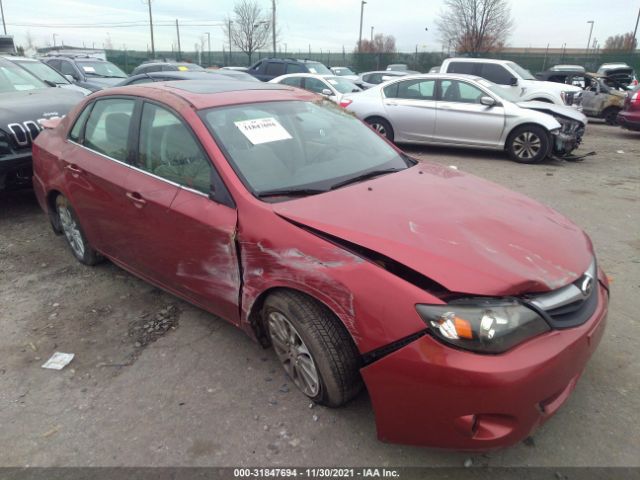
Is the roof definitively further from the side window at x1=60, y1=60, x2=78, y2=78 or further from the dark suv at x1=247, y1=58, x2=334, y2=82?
the side window at x1=60, y1=60, x2=78, y2=78

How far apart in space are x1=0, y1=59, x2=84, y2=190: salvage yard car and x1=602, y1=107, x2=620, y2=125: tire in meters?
13.9

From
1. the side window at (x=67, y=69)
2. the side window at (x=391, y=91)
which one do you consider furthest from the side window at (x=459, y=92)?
the side window at (x=67, y=69)

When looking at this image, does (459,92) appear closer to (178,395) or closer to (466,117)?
(466,117)

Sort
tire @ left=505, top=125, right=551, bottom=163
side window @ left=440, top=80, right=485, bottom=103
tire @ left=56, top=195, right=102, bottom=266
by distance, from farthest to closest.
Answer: side window @ left=440, top=80, right=485, bottom=103
tire @ left=505, top=125, right=551, bottom=163
tire @ left=56, top=195, right=102, bottom=266

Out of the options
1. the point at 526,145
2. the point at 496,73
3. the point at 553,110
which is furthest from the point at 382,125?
the point at 496,73

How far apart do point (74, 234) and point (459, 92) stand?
23.9 ft

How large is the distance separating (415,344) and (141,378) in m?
1.77

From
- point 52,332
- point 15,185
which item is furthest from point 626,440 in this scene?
point 15,185

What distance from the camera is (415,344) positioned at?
6.33ft

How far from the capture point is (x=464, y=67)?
482 inches

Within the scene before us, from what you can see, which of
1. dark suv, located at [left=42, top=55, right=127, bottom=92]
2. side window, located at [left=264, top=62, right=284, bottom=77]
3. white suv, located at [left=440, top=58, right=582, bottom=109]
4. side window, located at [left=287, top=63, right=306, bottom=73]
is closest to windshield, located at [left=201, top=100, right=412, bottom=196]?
white suv, located at [left=440, top=58, right=582, bottom=109]

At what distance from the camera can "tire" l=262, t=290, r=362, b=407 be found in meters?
2.26

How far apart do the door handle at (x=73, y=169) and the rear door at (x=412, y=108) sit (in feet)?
22.3

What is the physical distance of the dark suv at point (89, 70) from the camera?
13.3 meters
